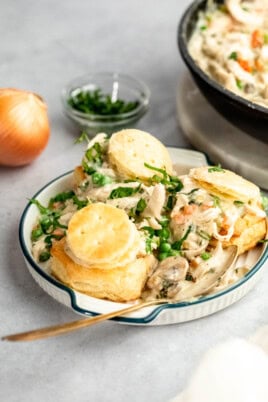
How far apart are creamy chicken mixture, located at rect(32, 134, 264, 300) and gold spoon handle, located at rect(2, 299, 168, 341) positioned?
121 mm

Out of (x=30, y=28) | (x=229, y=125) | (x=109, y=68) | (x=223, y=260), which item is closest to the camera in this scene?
(x=223, y=260)

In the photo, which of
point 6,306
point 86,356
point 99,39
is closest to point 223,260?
point 86,356

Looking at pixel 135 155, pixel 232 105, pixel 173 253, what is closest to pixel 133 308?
pixel 173 253

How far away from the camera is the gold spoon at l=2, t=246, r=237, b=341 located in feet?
7.99

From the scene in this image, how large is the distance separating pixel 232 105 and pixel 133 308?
1.02 metres

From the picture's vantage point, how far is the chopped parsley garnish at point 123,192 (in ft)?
9.70

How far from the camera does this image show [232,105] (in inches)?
127

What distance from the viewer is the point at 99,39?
457 centimetres

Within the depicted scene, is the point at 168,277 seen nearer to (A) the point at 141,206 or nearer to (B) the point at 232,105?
(A) the point at 141,206

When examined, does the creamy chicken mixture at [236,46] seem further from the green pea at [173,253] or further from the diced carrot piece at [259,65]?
the green pea at [173,253]

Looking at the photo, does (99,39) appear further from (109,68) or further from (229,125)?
(229,125)

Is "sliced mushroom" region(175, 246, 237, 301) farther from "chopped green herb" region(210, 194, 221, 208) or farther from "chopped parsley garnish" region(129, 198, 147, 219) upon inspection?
"chopped parsley garnish" region(129, 198, 147, 219)

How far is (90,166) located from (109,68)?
1.34m

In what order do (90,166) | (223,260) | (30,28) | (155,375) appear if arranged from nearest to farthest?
(155,375) < (223,260) < (90,166) < (30,28)
